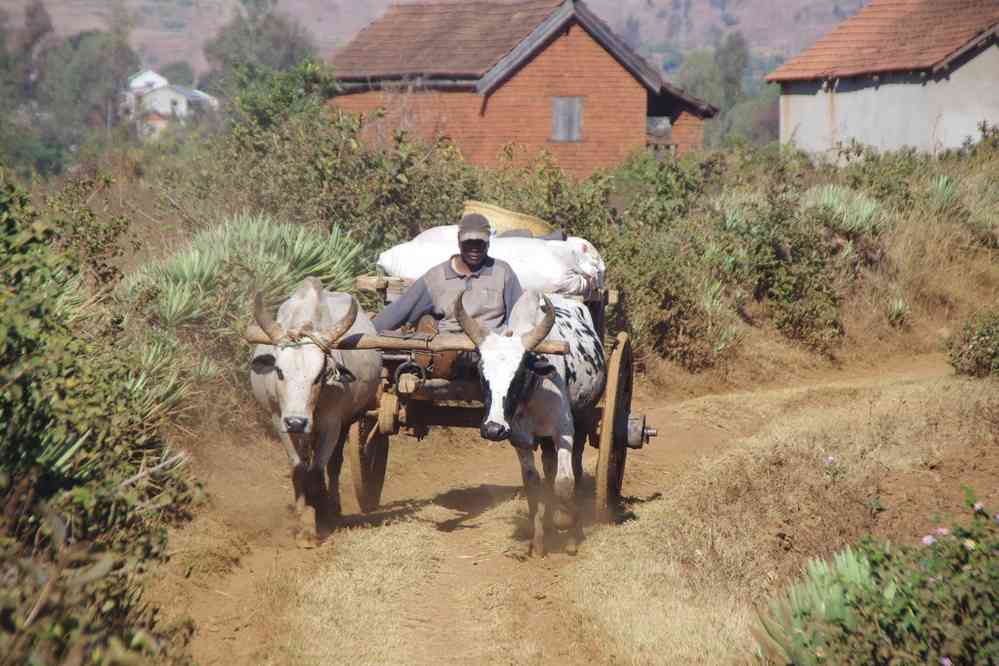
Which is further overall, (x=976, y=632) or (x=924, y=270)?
(x=924, y=270)

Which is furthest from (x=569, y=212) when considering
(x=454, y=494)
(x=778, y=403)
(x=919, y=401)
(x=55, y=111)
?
(x=55, y=111)

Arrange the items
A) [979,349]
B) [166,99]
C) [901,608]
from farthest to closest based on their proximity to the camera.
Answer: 1. [166,99]
2. [979,349]
3. [901,608]

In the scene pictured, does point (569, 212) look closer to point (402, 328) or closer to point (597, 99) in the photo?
point (402, 328)

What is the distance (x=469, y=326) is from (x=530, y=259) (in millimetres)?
2124

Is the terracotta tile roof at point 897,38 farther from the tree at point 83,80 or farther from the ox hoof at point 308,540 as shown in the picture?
the tree at point 83,80

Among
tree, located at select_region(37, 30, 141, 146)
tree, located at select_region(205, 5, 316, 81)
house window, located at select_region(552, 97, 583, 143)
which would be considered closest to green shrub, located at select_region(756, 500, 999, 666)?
house window, located at select_region(552, 97, 583, 143)

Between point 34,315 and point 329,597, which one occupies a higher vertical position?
point 34,315

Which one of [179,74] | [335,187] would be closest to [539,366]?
[335,187]

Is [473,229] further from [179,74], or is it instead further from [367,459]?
[179,74]

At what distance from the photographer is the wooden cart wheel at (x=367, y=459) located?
10.5 metres

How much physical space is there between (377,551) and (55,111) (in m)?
82.8

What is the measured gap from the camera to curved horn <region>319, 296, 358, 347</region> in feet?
30.7

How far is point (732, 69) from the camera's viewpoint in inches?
4660

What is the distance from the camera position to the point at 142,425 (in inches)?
393
